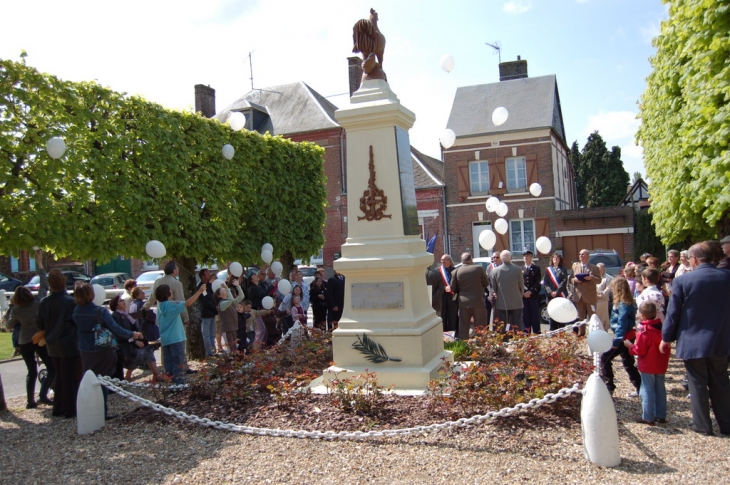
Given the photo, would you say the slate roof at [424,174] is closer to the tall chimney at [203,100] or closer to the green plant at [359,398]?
the tall chimney at [203,100]

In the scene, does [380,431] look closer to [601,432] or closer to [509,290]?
[601,432]

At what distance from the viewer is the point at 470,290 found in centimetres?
916

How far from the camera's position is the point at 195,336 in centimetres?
1051

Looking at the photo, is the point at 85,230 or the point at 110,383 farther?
the point at 85,230

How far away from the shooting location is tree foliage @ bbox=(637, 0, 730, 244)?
21.0 ft

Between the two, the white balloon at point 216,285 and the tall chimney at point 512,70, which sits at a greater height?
the tall chimney at point 512,70

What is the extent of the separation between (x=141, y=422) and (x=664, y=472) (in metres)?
4.83

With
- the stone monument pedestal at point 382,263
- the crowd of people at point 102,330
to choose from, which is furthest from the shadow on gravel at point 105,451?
the stone monument pedestal at point 382,263

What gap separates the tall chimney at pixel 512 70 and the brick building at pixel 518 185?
1823 mm

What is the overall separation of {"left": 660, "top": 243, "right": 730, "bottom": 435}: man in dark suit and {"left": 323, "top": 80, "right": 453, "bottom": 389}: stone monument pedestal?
97.4 inches

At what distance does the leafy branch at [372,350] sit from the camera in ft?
20.9

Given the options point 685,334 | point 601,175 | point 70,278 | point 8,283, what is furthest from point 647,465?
point 601,175

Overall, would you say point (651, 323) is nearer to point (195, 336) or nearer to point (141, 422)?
point (141, 422)

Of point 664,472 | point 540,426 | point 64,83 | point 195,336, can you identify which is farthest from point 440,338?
point 64,83
